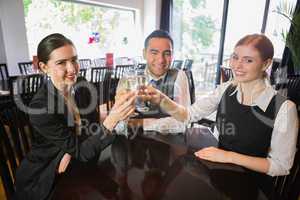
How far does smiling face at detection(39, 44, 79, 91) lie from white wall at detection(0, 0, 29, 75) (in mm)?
3346

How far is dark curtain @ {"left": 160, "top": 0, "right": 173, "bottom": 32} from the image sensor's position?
19.6ft

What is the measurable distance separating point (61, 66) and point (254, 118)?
989mm

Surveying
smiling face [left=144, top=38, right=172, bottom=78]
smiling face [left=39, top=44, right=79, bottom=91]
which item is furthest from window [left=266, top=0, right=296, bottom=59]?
smiling face [left=39, top=44, right=79, bottom=91]

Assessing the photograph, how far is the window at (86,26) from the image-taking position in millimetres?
4258

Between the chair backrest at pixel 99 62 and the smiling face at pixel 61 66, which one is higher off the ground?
the smiling face at pixel 61 66

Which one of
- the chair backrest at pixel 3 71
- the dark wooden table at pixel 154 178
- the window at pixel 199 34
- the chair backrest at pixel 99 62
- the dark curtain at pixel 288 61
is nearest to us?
the dark wooden table at pixel 154 178

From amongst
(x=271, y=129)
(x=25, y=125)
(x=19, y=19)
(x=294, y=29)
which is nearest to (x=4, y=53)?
(x=19, y=19)

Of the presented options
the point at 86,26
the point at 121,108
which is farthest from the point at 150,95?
the point at 86,26

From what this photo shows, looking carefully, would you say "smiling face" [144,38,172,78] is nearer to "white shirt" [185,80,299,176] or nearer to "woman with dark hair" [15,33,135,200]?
"woman with dark hair" [15,33,135,200]

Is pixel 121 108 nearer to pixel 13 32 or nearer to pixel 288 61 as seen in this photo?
pixel 13 32

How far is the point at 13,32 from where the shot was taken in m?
3.76

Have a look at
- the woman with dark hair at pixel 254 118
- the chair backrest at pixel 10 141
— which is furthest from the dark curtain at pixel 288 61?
the chair backrest at pixel 10 141

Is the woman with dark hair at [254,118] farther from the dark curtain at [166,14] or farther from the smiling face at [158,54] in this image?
the dark curtain at [166,14]

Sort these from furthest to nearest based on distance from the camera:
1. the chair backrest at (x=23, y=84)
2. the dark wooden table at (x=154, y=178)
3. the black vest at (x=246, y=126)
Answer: the chair backrest at (x=23, y=84), the black vest at (x=246, y=126), the dark wooden table at (x=154, y=178)
